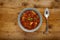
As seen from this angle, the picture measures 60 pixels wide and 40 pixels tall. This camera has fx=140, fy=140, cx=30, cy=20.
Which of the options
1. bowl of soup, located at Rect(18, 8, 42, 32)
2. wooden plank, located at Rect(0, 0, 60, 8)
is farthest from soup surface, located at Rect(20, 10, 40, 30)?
wooden plank, located at Rect(0, 0, 60, 8)

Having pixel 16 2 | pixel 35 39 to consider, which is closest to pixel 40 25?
pixel 35 39

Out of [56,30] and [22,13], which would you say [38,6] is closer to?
[22,13]

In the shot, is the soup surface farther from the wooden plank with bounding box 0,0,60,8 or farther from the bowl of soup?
the wooden plank with bounding box 0,0,60,8

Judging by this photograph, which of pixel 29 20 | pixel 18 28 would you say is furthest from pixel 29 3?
pixel 18 28

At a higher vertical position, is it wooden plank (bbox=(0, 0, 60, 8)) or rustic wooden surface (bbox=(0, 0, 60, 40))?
wooden plank (bbox=(0, 0, 60, 8))

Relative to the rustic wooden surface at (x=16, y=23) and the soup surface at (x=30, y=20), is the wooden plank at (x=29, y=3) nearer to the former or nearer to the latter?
the rustic wooden surface at (x=16, y=23)

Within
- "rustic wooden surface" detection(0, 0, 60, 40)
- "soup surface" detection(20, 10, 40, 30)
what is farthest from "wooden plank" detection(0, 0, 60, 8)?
"soup surface" detection(20, 10, 40, 30)

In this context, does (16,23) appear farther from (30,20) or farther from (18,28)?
(30,20)
